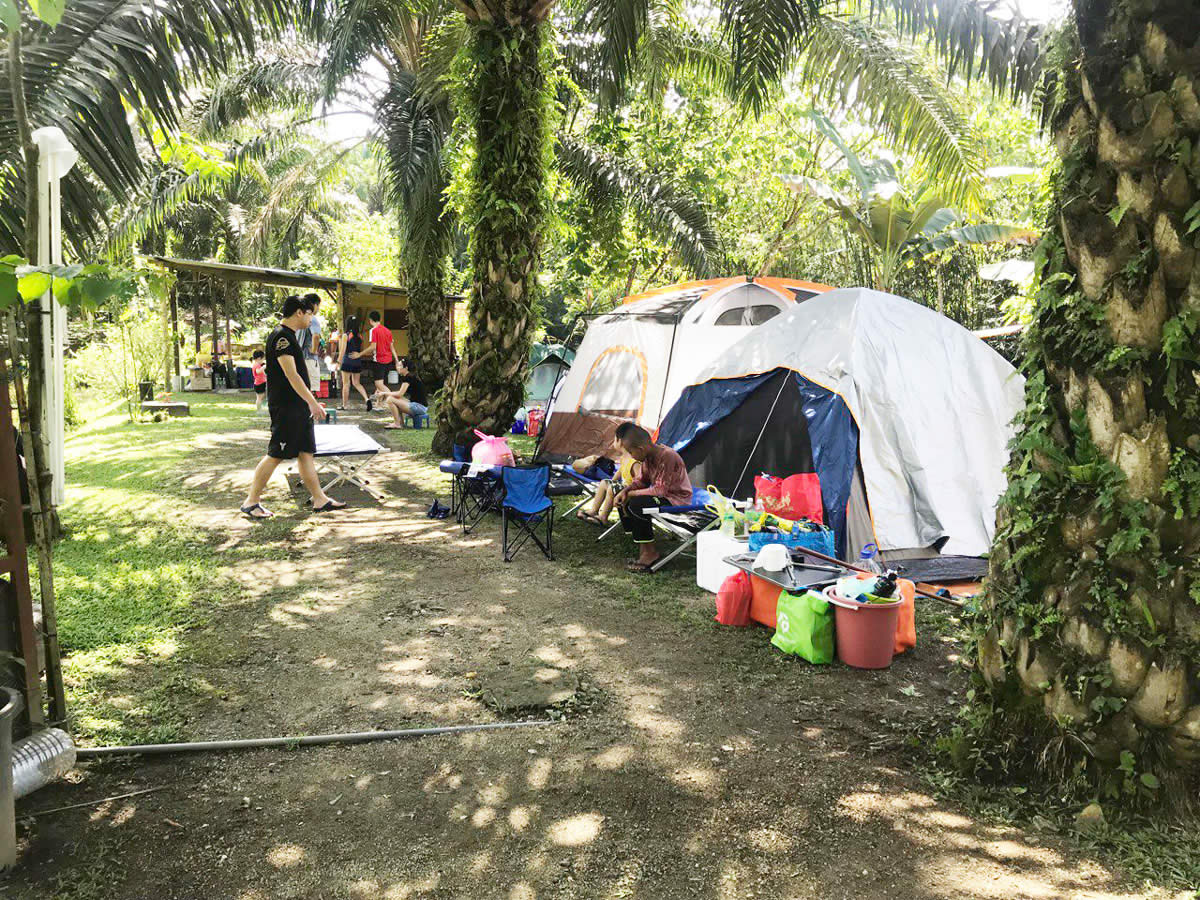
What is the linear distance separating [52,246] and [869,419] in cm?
562

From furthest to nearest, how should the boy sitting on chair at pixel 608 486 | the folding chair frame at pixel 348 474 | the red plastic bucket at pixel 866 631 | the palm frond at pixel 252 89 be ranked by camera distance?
the palm frond at pixel 252 89
the folding chair frame at pixel 348 474
the boy sitting on chair at pixel 608 486
the red plastic bucket at pixel 866 631

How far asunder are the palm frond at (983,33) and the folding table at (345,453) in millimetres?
5838

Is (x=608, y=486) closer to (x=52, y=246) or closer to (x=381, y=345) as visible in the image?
(x=52, y=246)

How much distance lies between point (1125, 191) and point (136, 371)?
1575cm

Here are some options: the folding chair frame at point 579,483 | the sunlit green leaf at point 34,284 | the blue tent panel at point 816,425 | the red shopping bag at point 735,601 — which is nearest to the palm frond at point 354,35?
the folding chair frame at point 579,483

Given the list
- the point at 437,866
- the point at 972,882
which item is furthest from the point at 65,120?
the point at 972,882

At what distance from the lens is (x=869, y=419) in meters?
6.36

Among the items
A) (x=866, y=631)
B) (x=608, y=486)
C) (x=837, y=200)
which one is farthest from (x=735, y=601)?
(x=837, y=200)

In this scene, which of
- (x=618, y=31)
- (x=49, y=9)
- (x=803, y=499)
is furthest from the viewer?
(x=618, y=31)

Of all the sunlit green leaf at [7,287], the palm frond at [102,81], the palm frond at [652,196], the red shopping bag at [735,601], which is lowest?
the red shopping bag at [735,601]

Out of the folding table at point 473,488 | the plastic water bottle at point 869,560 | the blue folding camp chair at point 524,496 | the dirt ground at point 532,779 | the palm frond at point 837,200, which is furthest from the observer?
the palm frond at point 837,200

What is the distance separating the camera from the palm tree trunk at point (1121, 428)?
8.99ft

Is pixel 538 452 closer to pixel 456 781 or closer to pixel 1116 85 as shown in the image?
pixel 456 781

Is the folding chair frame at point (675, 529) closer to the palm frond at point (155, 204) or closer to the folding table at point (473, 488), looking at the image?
the folding table at point (473, 488)
